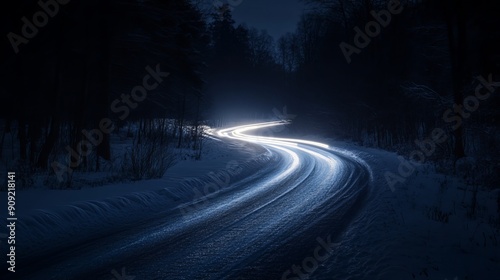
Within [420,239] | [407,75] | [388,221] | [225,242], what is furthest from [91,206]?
[407,75]

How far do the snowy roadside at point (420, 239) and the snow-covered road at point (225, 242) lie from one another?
0.38 m

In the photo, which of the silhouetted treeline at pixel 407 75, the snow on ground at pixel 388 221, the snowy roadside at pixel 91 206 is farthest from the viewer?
the silhouetted treeline at pixel 407 75

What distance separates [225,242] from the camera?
499 centimetres

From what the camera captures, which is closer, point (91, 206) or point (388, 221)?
point (388, 221)

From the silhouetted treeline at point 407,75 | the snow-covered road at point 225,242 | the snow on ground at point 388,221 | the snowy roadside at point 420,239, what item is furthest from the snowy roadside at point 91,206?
the silhouetted treeline at point 407,75

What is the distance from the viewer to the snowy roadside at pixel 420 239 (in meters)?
4.06

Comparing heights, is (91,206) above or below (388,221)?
below

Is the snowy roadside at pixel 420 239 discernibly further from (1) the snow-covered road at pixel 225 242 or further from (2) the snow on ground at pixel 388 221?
(1) the snow-covered road at pixel 225 242

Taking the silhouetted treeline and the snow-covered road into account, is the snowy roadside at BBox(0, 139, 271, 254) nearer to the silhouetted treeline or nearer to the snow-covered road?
the snow-covered road

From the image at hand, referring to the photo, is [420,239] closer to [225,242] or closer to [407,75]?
[225,242]

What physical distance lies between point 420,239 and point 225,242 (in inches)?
126

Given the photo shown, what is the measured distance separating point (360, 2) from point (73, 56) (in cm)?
2240

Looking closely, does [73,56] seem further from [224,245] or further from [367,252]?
[367,252]

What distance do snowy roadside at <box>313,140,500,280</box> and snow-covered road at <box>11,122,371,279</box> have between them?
375 mm
